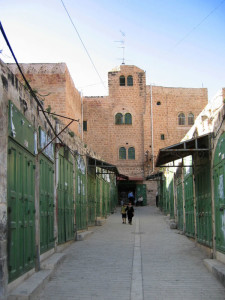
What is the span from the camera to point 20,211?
6500mm

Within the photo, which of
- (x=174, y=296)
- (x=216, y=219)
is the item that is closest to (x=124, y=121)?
(x=216, y=219)

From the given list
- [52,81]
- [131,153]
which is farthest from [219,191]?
[131,153]

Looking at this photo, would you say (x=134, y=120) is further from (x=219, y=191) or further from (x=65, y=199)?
(x=219, y=191)

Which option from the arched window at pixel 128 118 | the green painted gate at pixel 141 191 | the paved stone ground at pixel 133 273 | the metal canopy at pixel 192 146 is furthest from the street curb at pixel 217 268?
the arched window at pixel 128 118

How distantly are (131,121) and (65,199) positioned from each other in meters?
27.7

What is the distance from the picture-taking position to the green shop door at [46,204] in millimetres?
8297

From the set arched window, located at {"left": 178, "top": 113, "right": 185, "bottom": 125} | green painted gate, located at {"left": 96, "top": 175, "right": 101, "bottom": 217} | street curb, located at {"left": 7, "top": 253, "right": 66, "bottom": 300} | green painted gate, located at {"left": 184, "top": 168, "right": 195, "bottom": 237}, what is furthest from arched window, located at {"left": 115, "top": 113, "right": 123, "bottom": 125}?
street curb, located at {"left": 7, "top": 253, "right": 66, "bottom": 300}

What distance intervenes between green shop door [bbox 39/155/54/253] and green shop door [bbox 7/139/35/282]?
0.82 meters

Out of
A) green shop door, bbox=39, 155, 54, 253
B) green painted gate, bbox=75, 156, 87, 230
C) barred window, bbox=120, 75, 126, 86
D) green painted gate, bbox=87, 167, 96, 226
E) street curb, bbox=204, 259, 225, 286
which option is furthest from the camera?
barred window, bbox=120, 75, 126, 86

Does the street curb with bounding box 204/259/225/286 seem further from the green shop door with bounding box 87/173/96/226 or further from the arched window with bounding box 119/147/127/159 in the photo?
the arched window with bounding box 119/147/127/159

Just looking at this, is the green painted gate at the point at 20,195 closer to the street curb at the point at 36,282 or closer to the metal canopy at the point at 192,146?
the street curb at the point at 36,282

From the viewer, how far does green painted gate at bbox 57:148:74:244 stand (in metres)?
10.4

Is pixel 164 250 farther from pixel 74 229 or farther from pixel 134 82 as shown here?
pixel 134 82

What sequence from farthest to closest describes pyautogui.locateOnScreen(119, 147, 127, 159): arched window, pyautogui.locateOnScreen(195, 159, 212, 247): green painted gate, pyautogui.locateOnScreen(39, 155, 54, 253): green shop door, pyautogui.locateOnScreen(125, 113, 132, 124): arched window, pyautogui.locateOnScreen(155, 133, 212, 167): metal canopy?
pyautogui.locateOnScreen(125, 113, 132, 124): arched window → pyautogui.locateOnScreen(119, 147, 127, 159): arched window → pyautogui.locateOnScreen(195, 159, 212, 247): green painted gate → pyautogui.locateOnScreen(155, 133, 212, 167): metal canopy → pyautogui.locateOnScreen(39, 155, 54, 253): green shop door
